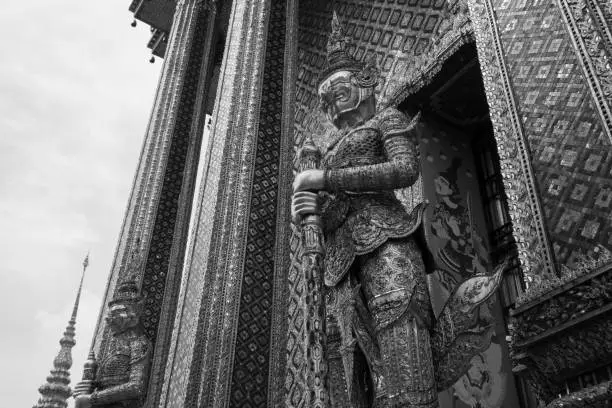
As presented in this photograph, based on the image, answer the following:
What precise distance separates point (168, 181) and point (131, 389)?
8.44 feet

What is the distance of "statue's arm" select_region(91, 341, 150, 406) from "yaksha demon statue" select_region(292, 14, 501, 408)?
240 cm

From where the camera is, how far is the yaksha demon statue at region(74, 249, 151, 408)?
4645mm

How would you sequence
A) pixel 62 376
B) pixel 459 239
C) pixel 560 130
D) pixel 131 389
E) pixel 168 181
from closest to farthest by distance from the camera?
pixel 560 130
pixel 131 389
pixel 459 239
pixel 168 181
pixel 62 376

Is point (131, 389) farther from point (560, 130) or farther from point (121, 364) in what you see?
point (560, 130)

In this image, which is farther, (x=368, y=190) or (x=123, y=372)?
(x=123, y=372)

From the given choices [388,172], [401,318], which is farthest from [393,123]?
[401,318]

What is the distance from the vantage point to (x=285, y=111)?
5.19m

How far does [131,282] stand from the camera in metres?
5.36

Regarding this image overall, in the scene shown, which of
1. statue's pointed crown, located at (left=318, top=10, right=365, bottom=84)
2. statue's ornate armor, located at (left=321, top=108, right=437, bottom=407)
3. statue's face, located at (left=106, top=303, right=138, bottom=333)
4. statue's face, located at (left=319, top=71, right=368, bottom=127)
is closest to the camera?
statue's ornate armor, located at (left=321, top=108, right=437, bottom=407)

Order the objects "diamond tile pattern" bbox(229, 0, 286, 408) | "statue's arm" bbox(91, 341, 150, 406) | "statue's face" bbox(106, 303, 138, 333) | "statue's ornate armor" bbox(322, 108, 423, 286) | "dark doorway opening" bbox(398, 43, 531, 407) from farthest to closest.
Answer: "statue's face" bbox(106, 303, 138, 333)
"dark doorway opening" bbox(398, 43, 531, 407)
"statue's arm" bbox(91, 341, 150, 406)
"diamond tile pattern" bbox(229, 0, 286, 408)
"statue's ornate armor" bbox(322, 108, 423, 286)

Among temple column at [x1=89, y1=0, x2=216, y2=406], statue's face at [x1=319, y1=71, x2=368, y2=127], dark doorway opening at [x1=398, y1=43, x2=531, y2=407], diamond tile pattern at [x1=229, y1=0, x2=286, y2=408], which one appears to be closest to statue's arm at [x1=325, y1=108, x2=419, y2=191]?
statue's face at [x1=319, y1=71, x2=368, y2=127]

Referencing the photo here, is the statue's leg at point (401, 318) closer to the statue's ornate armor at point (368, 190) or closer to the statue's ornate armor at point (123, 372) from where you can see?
the statue's ornate armor at point (368, 190)

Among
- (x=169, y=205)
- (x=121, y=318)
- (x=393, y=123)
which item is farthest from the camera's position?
(x=169, y=205)

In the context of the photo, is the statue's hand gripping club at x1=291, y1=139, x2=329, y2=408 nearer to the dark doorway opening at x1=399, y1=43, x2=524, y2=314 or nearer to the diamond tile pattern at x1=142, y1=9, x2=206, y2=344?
the dark doorway opening at x1=399, y1=43, x2=524, y2=314
